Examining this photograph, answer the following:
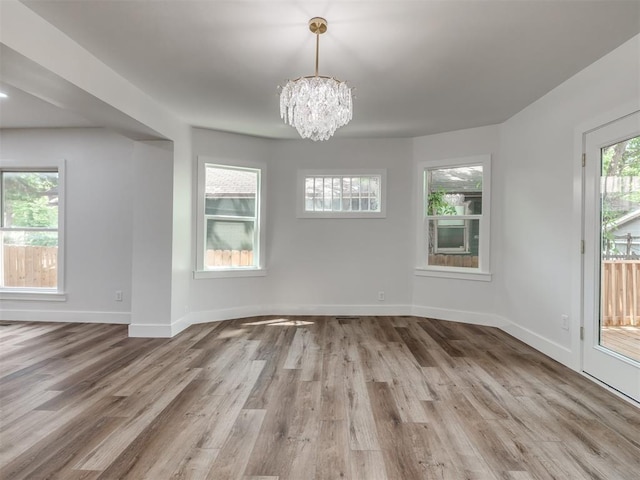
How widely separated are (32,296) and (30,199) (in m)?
1.30

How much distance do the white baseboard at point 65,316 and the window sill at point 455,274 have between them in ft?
13.1

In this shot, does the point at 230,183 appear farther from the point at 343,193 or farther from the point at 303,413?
the point at 303,413

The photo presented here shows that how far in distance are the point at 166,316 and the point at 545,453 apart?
3.72 m

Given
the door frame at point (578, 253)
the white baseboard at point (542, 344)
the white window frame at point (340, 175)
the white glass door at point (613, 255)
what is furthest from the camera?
the white window frame at point (340, 175)

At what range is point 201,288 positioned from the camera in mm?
4797

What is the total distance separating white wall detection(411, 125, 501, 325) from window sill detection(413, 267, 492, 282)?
0.05 meters

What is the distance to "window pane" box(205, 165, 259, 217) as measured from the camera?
16.2 ft

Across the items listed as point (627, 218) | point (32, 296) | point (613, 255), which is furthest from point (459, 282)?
point (32, 296)

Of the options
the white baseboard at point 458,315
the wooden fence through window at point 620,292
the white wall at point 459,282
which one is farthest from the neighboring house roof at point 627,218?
the white baseboard at point 458,315

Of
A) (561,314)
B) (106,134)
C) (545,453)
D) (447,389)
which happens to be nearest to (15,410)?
(447,389)

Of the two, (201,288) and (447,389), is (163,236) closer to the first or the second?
(201,288)

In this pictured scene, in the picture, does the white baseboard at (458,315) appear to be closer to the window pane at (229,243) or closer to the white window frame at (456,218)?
the white window frame at (456,218)

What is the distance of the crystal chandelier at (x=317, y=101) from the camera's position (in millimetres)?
2350

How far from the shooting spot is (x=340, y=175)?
5297mm
